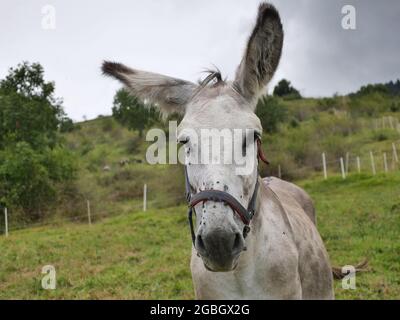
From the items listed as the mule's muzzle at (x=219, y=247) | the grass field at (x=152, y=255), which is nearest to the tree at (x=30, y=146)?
the grass field at (x=152, y=255)

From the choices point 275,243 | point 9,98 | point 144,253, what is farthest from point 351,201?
point 9,98

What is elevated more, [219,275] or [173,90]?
[173,90]

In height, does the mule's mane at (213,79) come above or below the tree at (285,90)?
below

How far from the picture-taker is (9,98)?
27.5m

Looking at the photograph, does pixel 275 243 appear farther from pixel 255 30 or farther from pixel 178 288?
pixel 178 288

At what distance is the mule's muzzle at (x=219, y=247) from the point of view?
2.12 m

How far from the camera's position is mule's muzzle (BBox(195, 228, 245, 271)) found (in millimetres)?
2123

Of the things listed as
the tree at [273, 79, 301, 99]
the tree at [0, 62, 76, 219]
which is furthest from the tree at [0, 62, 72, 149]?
the tree at [273, 79, 301, 99]

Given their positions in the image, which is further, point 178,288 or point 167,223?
point 167,223

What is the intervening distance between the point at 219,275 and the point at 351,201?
1405cm

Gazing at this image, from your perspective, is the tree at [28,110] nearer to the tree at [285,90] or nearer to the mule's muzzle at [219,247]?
the mule's muzzle at [219,247]

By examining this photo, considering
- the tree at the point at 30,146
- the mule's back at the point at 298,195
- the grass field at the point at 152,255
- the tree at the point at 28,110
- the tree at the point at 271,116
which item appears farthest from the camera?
the tree at the point at 271,116

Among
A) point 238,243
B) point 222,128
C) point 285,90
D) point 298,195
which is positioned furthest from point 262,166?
point 285,90

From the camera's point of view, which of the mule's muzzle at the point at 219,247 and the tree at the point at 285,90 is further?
the tree at the point at 285,90
